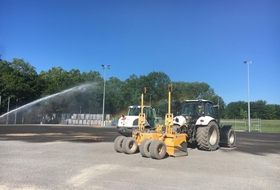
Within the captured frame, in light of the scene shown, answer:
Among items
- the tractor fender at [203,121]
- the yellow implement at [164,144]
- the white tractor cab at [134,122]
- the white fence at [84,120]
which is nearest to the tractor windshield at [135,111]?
the white tractor cab at [134,122]

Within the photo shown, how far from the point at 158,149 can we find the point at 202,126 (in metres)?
3.67

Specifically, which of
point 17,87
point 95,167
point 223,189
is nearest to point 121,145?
point 95,167

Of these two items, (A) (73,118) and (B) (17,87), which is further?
(A) (73,118)

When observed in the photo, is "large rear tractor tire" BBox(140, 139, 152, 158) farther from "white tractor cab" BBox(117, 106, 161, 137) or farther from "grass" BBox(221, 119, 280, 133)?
"grass" BBox(221, 119, 280, 133)

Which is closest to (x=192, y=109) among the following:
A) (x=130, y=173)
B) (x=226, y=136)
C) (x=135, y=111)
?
(x=226, y=136)

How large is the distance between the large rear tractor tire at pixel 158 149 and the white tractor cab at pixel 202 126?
2.52m

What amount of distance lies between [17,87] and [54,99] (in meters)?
9.37

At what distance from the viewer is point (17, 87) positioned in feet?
176

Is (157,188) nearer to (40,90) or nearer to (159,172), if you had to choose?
(159,172)

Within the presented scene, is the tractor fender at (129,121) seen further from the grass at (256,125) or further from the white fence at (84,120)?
the white fence at (84,120)

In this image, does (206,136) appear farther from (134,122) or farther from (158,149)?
(134,122)

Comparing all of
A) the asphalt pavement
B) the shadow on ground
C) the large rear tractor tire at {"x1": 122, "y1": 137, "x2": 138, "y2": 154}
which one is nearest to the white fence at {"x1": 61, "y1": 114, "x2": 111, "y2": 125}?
the shadow on ground

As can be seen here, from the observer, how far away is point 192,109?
46.5ft

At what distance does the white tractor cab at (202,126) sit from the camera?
12.6m
